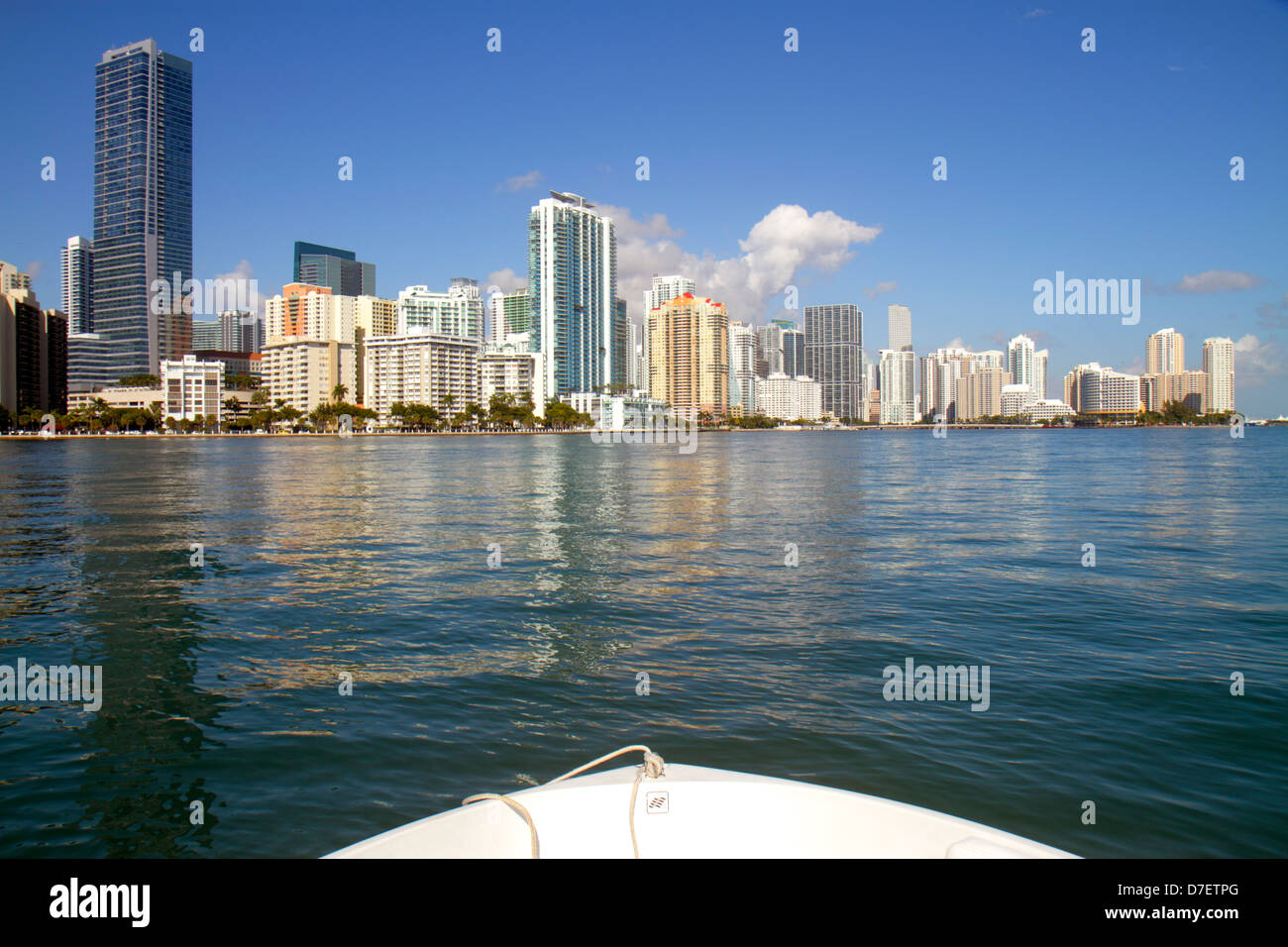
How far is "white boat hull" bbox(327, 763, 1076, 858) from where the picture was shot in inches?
188

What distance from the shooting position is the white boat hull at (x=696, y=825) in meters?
4.78

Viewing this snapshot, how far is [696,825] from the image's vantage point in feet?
16.7

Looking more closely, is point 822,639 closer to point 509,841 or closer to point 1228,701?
point 1228,701

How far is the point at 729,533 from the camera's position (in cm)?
2922

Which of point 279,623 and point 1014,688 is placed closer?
point 1014,688

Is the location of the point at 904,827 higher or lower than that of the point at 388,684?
higher

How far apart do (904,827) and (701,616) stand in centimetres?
1171

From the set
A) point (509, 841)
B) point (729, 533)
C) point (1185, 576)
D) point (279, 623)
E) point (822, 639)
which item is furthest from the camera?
point (729, 533)

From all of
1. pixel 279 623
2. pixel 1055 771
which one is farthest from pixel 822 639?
pixel 279 623

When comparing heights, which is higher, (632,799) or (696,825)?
(632,799)

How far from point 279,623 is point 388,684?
5.14 metres
